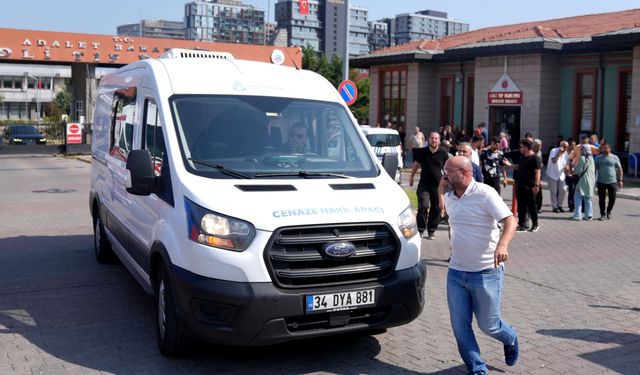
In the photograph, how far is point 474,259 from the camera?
5.42 metres

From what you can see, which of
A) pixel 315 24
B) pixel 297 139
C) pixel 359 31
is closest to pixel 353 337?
pixel 297 139

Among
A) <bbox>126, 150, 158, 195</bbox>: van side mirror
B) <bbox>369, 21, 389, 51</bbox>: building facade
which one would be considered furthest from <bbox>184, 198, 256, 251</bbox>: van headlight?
<bbox>369, 21, 389, 51</bbox>: building facade

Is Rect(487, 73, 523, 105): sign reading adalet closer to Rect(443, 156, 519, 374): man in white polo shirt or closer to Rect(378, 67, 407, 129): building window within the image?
Rect(378, 67, 407, 129): building window

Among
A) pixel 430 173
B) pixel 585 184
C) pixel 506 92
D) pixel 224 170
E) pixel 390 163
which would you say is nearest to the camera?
pixel 224 170

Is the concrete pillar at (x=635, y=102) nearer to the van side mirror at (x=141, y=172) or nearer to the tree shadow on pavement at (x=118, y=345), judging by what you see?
the tree shadow on pavement at (x=118, y=345)

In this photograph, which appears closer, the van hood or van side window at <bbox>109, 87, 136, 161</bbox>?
the van hood

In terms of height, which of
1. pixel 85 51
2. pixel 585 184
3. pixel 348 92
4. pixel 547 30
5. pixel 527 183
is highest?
pixel 547 30

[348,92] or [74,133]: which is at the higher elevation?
[348,92]

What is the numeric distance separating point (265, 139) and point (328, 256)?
141 cm

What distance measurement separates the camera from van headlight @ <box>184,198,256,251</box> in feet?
17.4

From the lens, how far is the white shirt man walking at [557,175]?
1662cm

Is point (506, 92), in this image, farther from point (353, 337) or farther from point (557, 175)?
point (353, 337)

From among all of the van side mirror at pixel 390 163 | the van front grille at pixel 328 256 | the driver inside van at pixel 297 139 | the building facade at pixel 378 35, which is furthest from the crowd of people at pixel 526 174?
the building facade at pixel 378 35

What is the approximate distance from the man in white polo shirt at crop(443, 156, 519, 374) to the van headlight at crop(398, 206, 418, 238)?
1.28 feet
